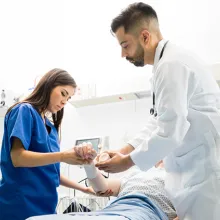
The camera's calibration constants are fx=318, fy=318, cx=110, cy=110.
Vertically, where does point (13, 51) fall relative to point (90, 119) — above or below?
above

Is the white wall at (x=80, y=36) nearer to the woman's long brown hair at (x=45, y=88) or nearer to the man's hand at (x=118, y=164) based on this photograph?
the woman's long brown hair at (x=45, y=88)

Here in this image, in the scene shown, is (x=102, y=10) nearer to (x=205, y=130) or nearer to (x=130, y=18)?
(x=130, y=18)

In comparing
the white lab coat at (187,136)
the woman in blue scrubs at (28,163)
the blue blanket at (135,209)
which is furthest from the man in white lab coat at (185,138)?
the woman in blue scrubs at (28,163)

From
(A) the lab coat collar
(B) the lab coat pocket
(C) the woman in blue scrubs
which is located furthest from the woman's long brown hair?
(B) the lab coat pocket

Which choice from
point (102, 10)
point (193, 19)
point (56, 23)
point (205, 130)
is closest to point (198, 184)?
point (205, 130)

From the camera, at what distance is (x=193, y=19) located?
2932 mm

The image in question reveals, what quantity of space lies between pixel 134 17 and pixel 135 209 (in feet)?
2.80

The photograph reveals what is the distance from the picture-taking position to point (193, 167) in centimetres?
129

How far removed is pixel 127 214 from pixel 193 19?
7.47 ft

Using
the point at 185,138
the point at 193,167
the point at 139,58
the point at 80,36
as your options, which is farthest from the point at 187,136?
the point at 80,36

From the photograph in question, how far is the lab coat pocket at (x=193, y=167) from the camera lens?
4.18 feet

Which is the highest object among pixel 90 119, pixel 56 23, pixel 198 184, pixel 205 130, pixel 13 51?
pixel 56 23

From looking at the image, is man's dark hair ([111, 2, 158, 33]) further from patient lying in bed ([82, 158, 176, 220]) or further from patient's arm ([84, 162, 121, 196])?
patient lying in bed ([82, 158, 176, 220])

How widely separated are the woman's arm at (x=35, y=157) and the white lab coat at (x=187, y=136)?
0.27 metres
